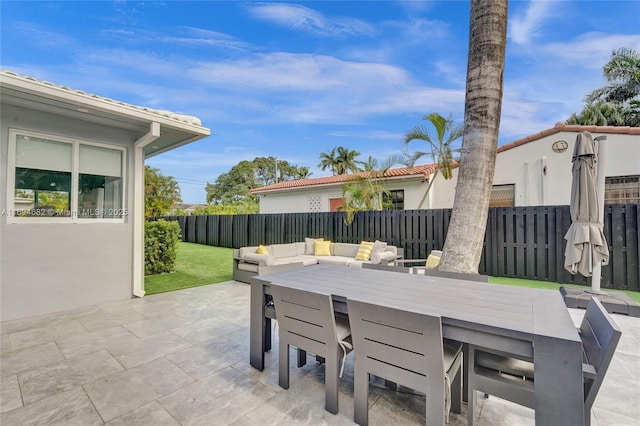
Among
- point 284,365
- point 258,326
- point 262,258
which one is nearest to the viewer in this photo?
point 284,365

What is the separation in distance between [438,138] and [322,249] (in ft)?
14.8

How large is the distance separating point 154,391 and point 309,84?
1177 cm

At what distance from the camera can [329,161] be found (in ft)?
83.9

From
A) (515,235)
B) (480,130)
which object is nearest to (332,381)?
(480,130)

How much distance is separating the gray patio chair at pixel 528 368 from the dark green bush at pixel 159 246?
24.4 ft

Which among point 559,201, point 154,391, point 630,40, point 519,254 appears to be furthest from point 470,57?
point 630,40

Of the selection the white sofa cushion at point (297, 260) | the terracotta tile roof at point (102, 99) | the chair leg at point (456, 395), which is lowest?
the chair leg at point (456, 395)

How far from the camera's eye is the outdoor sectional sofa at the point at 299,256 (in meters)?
6.35

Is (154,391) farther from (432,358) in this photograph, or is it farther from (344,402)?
(432,358)

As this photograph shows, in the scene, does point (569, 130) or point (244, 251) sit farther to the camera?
point (569, 130)

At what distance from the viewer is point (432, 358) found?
160 centimetres

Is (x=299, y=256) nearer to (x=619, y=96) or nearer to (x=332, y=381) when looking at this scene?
(x=332, y=381)

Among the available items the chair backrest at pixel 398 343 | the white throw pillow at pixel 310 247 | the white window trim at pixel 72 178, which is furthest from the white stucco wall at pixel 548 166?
the white window trim at pixel 72 178

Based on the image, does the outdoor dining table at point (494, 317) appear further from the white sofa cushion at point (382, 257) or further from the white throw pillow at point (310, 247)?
Result: the white throw pillow at point (310, 247)
